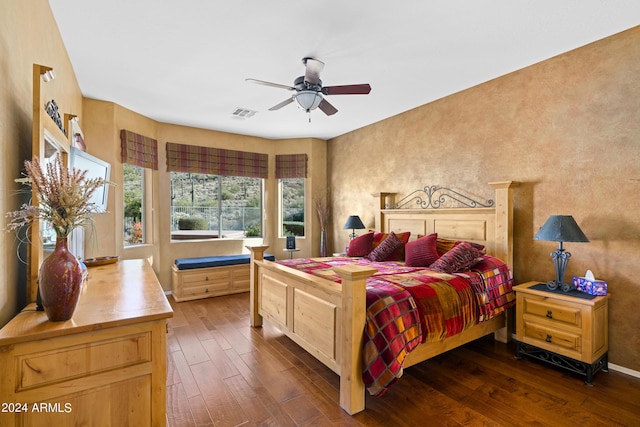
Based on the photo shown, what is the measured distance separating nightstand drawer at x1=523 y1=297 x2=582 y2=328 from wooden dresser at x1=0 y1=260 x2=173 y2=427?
2929 millimetres

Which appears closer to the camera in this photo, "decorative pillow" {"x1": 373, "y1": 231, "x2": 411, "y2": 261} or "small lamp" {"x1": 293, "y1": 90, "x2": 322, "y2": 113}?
"small lamp" {"x1": 293, "y1": 90, "x2": 322, "y2": 113}

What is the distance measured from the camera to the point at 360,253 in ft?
13.3

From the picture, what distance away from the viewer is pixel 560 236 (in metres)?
2.48

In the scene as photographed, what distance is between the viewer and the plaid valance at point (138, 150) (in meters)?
4.20

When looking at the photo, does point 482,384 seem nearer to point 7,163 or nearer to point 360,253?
point 360,253

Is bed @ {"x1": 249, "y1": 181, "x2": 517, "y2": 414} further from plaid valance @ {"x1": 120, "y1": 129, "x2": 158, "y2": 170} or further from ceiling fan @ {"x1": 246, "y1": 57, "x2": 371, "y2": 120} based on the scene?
plaid valance @ {"x1": 120, "y1": 129, "x2": 158, "y2": 170}

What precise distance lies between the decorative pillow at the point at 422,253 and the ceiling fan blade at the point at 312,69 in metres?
2.02

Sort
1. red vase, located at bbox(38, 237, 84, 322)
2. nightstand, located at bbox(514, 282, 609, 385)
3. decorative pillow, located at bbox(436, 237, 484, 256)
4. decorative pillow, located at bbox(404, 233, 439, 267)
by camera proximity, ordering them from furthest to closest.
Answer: decorative pillow, located at bbox(436, 237, 484, 256) → decorative pillow, located at bbox(404, 233, 439, 267) → nightstand, located at bbox(514, 282, 609, 385) → red vase, located at bbox(38, 237, 84, 322)

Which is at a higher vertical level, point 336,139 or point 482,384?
point 336,139

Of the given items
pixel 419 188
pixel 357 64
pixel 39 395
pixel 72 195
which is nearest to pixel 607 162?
pixel 419 188

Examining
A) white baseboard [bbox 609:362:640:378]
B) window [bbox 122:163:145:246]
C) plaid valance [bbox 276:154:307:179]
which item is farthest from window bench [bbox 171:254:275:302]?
white baseboard [bbox 609:362:640:378]

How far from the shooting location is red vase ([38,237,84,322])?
1.25 metres

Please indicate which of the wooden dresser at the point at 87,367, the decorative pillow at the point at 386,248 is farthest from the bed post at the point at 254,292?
the wooden dresser at the point at 87,367

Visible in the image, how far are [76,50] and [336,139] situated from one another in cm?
402
